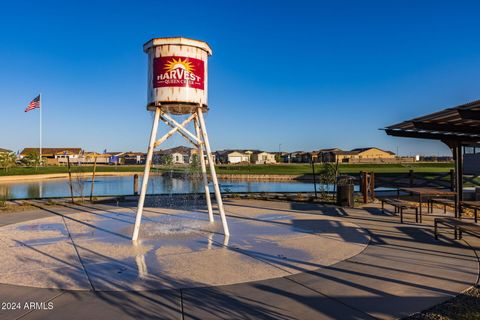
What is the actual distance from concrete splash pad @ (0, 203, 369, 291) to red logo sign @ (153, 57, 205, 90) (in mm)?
3835

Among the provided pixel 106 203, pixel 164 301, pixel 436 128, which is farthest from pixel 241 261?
pixel 106 203

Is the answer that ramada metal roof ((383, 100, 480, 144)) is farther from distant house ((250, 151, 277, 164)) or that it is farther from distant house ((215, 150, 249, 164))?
distant house ((250, 151, 277, 164))

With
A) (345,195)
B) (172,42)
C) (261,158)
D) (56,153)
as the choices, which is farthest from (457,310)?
(56,153)

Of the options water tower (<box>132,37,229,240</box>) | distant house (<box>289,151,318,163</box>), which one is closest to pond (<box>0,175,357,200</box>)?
water tower (<box>132,37,229,240</box>)

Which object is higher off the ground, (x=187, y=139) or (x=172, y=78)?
(x=172, y=78)

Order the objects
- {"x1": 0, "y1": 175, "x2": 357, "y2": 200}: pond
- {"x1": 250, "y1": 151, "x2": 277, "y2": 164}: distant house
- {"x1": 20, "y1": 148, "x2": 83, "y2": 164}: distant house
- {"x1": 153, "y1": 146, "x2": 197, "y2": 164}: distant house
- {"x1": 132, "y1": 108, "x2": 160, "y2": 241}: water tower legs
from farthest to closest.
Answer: {"x1": 250, "y1": 151, "x2": 277, "y2": 164}: distant house
{"x1": 20, "y1": 148, "x2": 83, "y2": 164}: distant house
{"x1": 0, "y1": 175, "x2": 357, "y2": 200}: pond
{"x1": 153, "y1": 146, "x2": 197, "y2": 164}: distant house
{"x1": 132, "y1": 108, "x2": 160, "y2": 241}: water tower legs

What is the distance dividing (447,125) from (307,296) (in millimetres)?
8149

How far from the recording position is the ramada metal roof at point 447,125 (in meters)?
6.56

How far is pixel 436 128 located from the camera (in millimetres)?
10516

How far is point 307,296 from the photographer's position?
4.88 m

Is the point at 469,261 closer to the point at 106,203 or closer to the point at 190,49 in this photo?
the point at 190,49

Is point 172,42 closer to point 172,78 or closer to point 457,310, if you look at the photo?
point 172,78

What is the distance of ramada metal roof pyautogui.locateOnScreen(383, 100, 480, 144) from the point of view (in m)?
6.56

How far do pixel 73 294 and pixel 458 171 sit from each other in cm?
1229
